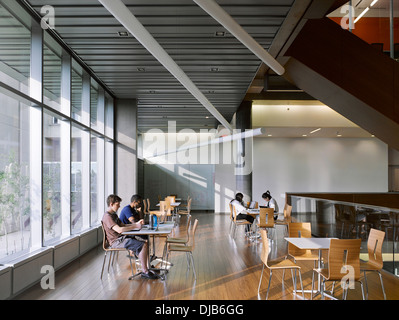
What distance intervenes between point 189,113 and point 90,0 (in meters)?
9.21

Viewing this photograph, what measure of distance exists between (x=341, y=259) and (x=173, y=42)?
15.0 ft

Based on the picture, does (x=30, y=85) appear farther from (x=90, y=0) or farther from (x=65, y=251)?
(x=65, y=251)

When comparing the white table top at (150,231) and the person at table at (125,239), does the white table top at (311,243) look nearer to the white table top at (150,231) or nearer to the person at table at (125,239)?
the white table top at (150,231)

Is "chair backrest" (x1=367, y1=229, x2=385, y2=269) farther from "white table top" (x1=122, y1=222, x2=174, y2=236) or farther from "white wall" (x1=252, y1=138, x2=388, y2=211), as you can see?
"white wall" (x1=252, y1=138, x2=388, y2=211)

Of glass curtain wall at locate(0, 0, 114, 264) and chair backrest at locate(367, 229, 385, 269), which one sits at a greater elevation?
glass curtain wall at locate(0, 0, 114, 264)

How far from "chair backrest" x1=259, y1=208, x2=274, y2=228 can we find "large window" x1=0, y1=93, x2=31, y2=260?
5.07 m

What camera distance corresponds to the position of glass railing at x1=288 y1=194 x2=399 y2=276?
19.5ft

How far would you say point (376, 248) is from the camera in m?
5.02

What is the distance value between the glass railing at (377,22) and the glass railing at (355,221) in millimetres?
3084

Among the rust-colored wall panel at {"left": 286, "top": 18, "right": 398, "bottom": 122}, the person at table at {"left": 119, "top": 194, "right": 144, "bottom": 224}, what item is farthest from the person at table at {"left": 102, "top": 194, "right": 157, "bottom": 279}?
the rust-colored wall panel at {"left": 286, "top": 18, "right": 398, "bottom": 122}
